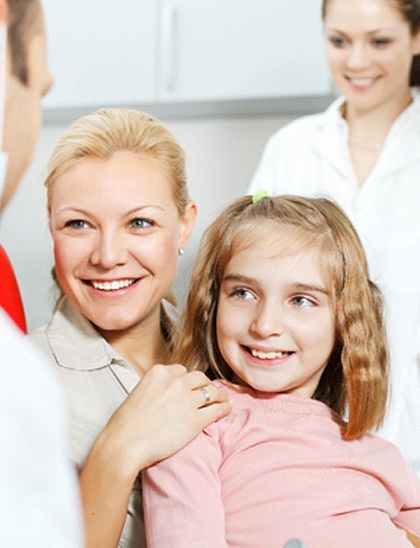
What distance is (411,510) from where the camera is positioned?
1121 millimetres

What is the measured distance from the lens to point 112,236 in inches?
44.9

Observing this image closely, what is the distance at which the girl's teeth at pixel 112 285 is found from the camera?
116 cm

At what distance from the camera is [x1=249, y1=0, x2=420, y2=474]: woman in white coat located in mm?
1631

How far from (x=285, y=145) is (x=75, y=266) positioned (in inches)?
29.7

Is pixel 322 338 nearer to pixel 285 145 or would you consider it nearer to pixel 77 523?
pixel 77 523

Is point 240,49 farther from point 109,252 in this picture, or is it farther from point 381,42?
point 109,252

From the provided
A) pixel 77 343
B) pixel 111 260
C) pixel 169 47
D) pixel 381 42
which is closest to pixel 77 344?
pixel 77 343

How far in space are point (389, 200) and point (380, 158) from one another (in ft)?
0.28

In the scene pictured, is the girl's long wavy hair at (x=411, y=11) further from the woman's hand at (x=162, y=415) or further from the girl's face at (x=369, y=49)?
the woman's hand at (x=162, y=415)

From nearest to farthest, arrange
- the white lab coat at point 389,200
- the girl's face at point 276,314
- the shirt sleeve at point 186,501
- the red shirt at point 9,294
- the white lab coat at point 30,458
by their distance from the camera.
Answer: the white lab coat at point 30,458 → the shirt sleeve at point 186,501 → the girl's face at point 276,314 → the red shirt at point 9,294 → the white lab coat at point 389,200

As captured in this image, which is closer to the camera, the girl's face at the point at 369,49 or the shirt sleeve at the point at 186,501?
the shirt sleeve at the point at 186,501

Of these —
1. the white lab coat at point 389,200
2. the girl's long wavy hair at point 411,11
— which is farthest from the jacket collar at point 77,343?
the girl's long wavy hair at point 411,11

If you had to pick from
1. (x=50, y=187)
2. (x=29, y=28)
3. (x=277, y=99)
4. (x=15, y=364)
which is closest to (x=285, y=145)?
(x=277, y=99)

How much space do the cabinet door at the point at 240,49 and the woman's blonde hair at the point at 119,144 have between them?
32.7 inches
